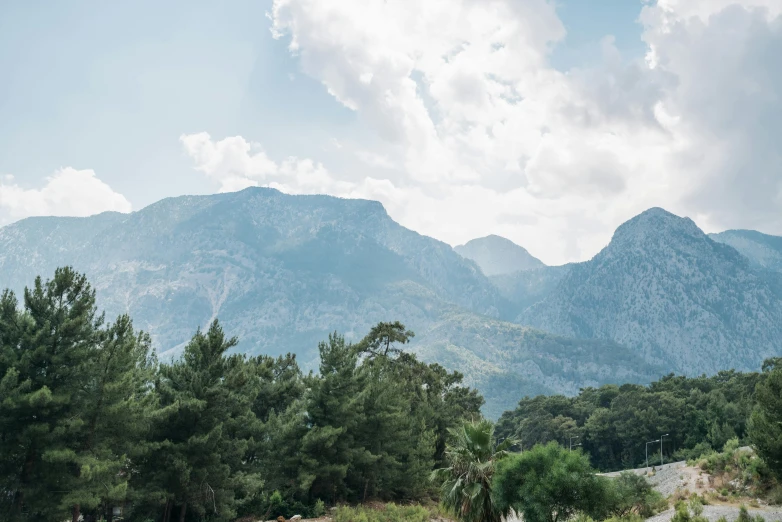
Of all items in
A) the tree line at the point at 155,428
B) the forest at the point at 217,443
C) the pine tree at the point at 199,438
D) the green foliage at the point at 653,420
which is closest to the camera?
the tree line at the point at 155,428

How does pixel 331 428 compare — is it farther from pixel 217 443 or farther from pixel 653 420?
pixel 653 420

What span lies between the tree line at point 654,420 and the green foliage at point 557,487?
6641 centimetres

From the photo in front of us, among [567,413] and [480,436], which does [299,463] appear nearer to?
[480,436]

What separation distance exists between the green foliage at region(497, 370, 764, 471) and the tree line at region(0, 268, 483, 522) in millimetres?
63628

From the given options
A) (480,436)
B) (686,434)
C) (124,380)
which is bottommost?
A: (686,434)

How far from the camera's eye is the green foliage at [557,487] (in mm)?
22141

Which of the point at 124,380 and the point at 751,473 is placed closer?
the point at 124,380

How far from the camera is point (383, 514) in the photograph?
3203cm

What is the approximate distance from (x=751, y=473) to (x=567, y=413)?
9469cm

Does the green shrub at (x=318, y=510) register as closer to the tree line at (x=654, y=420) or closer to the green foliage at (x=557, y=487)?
the green foliage at (x=557, y=487)

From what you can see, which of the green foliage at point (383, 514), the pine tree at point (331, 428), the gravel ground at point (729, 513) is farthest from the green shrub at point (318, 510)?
the gravel ground at point (729, 513)

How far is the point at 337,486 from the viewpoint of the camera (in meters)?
35.4

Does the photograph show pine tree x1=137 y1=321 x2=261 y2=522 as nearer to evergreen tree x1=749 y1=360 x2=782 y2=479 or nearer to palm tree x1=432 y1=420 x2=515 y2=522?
palm tree x1=432 y1=420 x2=515 y2=522

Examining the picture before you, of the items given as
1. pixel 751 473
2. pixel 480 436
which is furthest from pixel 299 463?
pixel 751 473
